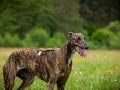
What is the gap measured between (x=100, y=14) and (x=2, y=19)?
3147 cm

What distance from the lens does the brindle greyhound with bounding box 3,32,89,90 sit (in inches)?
272

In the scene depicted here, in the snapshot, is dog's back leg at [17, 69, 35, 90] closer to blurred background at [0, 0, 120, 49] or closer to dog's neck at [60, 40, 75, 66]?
dog's neck at [60, 40, 75, 66]

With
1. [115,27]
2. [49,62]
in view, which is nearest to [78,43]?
[49,62]

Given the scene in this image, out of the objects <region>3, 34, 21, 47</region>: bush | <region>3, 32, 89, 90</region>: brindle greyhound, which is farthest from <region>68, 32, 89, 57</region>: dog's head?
<region>3, 34, 21, 47</region>: bush

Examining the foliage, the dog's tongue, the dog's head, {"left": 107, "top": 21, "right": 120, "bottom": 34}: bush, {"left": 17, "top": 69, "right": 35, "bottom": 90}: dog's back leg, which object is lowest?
{"left": 107, "top": 21, "right": 120, "bottom": 34}: bush

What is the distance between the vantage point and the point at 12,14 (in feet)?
206

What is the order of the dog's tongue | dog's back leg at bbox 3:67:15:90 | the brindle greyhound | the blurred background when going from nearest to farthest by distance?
the dog's tongue, the brindle greyhound, dog's back leg at bbox 3:67:15:90, the blurred background

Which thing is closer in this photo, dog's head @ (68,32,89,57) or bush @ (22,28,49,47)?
dog's head @ (68,32,89,57)

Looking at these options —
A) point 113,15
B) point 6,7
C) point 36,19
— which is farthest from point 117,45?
point 113,15

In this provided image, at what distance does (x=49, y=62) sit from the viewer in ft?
23.4

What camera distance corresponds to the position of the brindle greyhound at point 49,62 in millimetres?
6898

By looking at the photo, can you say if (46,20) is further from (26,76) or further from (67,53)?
(67,53)

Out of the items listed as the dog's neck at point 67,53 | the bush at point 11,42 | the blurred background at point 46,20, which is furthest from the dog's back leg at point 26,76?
the blurred background at point 46,20

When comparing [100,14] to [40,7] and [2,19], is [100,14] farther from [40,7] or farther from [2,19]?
[2,19]
